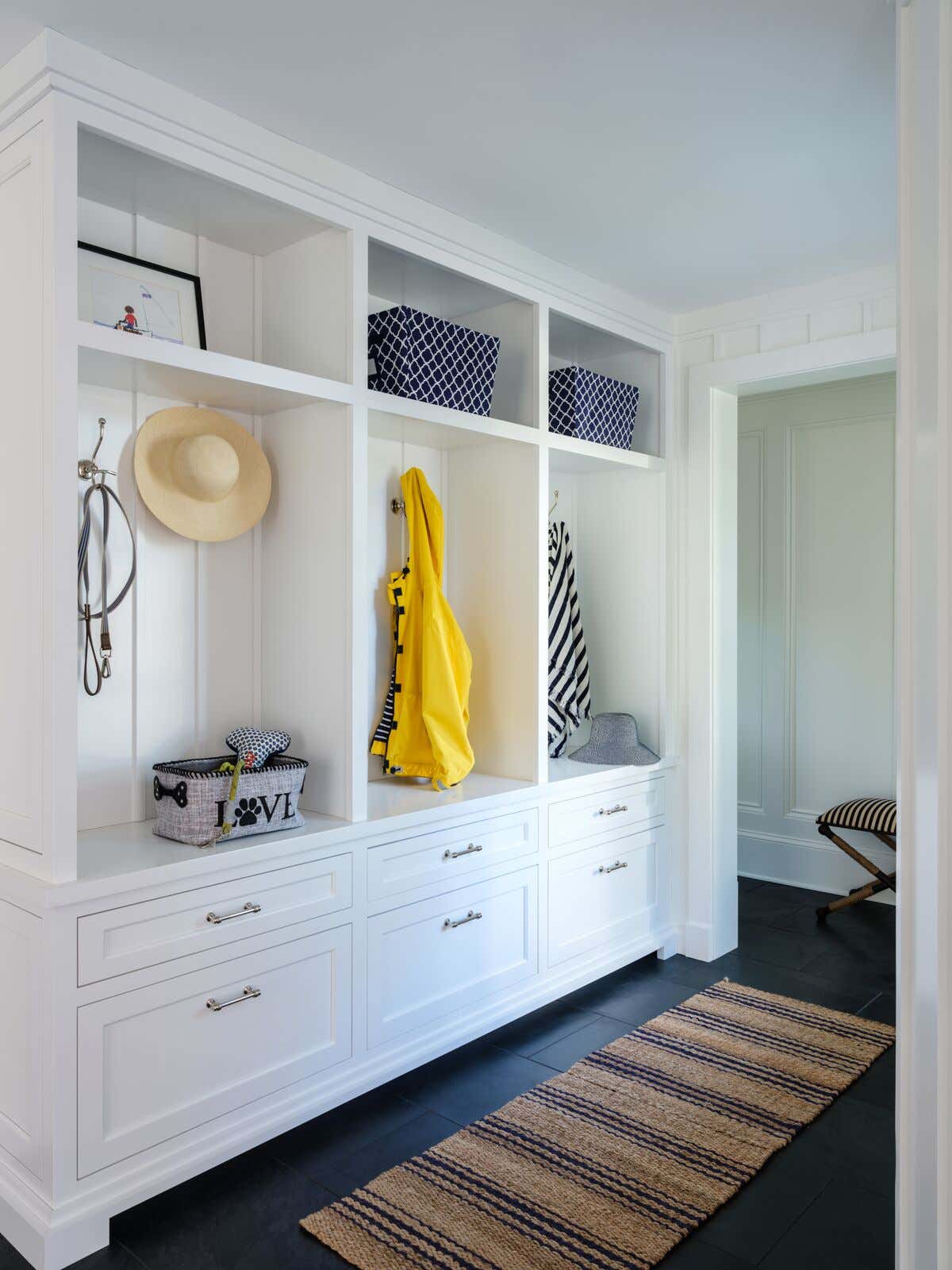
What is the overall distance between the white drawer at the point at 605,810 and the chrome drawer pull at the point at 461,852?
15.8 inches

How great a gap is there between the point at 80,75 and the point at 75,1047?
2.03 m

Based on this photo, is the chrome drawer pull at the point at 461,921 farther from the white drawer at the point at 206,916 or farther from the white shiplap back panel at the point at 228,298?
the white shiplap back panel at the point at 228,298

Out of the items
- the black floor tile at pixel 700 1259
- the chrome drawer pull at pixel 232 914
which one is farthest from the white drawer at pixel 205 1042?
the black floor tile at pixel 700 1259

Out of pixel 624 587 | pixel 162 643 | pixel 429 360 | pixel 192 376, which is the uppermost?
pixel 429 360

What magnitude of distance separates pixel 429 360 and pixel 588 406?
0.83 metres

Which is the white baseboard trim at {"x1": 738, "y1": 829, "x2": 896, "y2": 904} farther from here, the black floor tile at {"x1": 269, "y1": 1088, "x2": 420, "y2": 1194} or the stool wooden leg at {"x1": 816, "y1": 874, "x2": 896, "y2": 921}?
the black floor tile at {"x1": 269, "y1": 1088, "x2": 420, "y2": 1194}

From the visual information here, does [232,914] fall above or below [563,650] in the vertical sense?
below

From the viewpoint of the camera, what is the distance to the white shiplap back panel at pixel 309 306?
2.61 meters

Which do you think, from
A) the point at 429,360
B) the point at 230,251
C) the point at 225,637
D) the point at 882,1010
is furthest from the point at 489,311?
the point at 882,1010

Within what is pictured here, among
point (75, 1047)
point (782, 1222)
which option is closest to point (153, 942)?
point (75, 1047)

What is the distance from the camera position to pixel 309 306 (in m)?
2.69

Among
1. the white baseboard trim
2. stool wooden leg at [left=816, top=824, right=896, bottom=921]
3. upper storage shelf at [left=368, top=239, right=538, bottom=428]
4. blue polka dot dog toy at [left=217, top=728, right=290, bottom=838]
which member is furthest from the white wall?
blue polka dot dog toy at [left=217, top=728, right=290, bottom=838]

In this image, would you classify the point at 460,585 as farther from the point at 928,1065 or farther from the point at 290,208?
the point at 928,1065

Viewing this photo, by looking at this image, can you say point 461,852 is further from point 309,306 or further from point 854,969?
point 854,969
